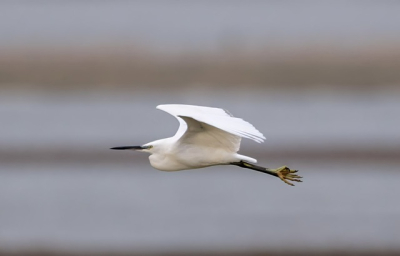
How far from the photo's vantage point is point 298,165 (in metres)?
9.12

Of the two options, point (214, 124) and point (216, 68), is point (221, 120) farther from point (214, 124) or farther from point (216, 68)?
point (216, 68)

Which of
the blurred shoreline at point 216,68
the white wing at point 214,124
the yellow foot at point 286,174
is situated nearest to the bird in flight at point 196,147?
the white wing at point 214,124

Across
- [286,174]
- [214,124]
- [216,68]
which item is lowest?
[214,124]

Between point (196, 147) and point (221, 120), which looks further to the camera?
point (196, 147)

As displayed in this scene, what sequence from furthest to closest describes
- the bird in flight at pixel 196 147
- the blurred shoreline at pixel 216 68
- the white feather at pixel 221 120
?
the blurred shoreline at pixel 216 68 < the bird in flight at pixel 196 147 < the white feather at pixel 221 120

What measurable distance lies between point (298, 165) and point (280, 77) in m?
1.03

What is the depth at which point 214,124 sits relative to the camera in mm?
3461

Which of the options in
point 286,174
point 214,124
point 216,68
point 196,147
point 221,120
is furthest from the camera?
point 216,68

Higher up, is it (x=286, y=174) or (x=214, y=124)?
(x=286, y=174)

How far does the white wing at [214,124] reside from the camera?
341 cm

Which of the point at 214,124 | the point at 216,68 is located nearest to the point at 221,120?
the point at 214,124

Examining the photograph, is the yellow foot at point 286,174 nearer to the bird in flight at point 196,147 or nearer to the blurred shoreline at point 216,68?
the bird in flight at point 196,147

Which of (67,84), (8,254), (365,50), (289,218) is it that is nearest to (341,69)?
(365,50)

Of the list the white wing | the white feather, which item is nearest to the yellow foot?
the white wing
